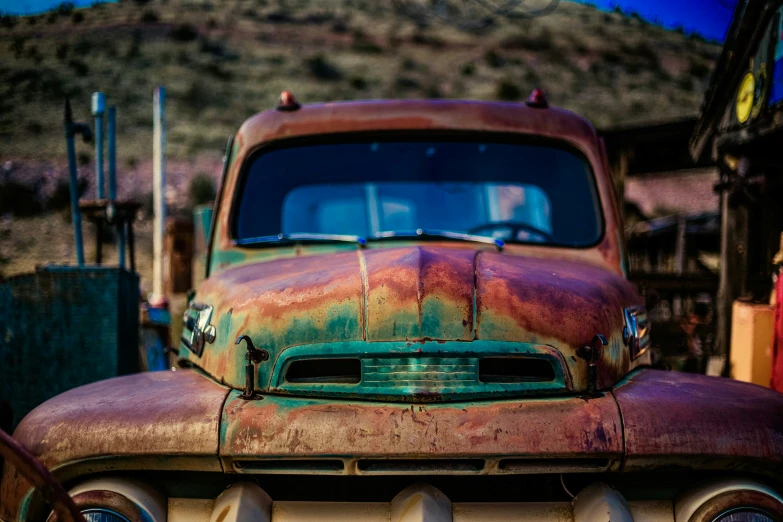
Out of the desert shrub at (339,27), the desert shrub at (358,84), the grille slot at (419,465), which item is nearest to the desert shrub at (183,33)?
the desert shrub at (358,84)

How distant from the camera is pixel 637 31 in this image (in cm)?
5009

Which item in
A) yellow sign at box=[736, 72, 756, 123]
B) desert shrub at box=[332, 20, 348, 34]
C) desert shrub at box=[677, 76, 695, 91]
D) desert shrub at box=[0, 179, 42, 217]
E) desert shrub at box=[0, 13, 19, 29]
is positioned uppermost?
desert shrub at box=[332, 20, 348, 34]

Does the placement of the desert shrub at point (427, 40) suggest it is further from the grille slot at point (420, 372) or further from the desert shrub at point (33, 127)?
the grille slot at point (420, 372)

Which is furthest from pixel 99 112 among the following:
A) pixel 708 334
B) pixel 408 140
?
pixel 708 334

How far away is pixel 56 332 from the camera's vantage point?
420 centimetres

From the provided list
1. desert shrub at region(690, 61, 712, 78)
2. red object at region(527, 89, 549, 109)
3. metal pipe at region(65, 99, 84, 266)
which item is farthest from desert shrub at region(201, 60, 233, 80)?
red object at region(527, 89, 549, 109)

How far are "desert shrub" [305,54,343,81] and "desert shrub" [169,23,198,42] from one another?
6.39 meters

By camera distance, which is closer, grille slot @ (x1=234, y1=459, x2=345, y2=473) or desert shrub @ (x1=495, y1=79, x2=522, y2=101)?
grille slot @ (x1=234, y1=459, x2=345, y2=473)

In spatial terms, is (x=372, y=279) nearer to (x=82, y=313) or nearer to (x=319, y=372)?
(x=319, y=372)

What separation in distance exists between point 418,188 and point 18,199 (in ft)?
91.5

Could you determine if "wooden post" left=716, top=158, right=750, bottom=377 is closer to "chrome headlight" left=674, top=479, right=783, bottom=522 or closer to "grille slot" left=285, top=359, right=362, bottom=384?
"chrome headlight" left=674, top=479, right=783, bottom=522

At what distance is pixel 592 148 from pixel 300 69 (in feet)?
137

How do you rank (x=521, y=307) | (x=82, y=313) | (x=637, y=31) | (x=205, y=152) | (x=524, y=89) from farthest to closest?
1. (x=637, y=31)
2. (x=524, y=89)
3. (x=205, y=152)
4. (x=82, y=313)
5. (x=521, y=307)

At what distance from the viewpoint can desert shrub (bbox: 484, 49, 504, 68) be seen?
46.2 metres
